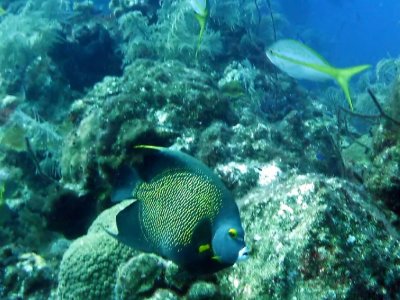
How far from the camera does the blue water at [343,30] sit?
1173 inches

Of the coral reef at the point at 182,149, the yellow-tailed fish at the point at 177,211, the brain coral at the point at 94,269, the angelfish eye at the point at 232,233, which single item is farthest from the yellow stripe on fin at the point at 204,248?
the brain coral at the point at 94,269

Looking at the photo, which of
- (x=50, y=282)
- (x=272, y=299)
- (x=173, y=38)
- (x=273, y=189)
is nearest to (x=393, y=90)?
(x=273, y=189)

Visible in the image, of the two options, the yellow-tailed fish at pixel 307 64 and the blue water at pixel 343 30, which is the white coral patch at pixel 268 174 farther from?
the blue water at pixel 343 30

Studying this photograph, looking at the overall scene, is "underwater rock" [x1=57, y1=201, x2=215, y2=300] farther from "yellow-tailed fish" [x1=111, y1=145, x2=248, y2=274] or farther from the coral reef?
"yellow-tailed fish" [x1=111, y1=145, x2=248, y2=274]

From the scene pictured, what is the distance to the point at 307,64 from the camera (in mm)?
3799

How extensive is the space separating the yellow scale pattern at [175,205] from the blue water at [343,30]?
1417cm

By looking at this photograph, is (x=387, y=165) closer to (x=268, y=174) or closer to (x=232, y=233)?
(x=268, y=174)

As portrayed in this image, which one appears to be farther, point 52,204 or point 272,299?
point 52,204

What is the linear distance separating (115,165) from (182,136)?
834mm

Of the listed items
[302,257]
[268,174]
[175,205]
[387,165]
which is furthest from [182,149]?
[175,205]

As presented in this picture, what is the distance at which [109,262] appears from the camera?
336 centimetres

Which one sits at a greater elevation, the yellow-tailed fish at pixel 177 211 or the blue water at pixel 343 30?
the yellow-tailed fish at pixel 177 211

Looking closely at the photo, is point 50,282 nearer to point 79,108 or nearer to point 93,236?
point 93,236

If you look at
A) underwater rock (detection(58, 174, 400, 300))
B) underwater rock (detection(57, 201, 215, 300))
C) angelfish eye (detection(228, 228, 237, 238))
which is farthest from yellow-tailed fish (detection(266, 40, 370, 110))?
angelfish eye (detection(228, 228, 237, 238))
